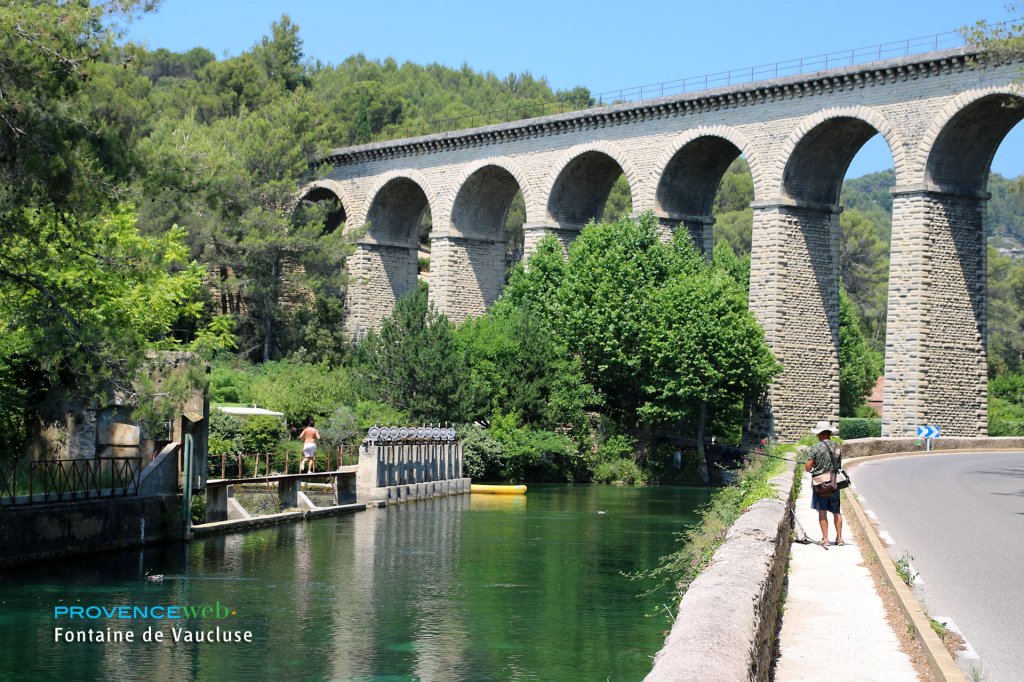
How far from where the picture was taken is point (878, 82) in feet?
140

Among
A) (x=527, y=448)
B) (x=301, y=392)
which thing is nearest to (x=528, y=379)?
(x=527, y=448)

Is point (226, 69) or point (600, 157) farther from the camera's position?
point (226, 69)

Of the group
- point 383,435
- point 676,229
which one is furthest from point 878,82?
point 383,435

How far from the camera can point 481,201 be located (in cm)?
5962

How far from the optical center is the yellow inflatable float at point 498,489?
39.8m

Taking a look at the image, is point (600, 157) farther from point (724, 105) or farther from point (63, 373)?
point (63, 373)

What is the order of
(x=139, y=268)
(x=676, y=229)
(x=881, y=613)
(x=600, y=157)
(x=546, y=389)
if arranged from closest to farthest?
(x=881, y=613)
(x=139, y=268)
(x=546, y=389)
(x=676, y=229)
(x=600, y=157)

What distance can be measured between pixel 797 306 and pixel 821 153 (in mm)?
5445

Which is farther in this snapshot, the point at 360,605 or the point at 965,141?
the point at 965,141

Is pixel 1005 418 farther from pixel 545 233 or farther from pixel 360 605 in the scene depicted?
pixel 360 605

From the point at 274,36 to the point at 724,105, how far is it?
38.1 metres

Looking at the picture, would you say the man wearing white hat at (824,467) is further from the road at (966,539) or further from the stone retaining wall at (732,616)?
the stone retaining wall at (732,616)

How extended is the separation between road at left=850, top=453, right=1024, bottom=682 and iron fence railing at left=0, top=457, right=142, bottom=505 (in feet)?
41.5

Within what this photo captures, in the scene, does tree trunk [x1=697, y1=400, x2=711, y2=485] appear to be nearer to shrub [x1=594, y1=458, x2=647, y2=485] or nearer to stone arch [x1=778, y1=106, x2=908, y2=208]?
shrub [x1=594, y1=458, x2=647, y2=485]
